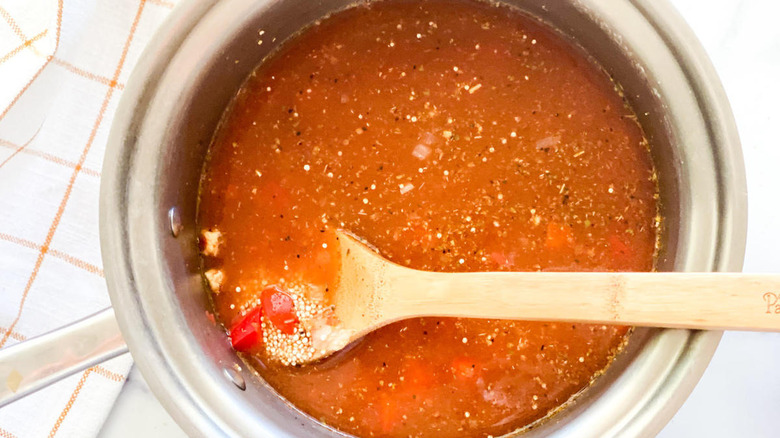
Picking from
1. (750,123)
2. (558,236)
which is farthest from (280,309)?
(750,123)

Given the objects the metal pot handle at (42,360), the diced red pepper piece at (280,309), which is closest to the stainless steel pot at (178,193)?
the metal pot handle at (42,360)

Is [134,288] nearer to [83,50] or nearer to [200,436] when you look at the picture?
[200,436]

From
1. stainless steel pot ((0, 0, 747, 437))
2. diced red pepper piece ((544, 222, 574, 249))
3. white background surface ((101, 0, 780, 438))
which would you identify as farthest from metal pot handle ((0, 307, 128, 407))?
white background surface ((101, 0, 780, 438))

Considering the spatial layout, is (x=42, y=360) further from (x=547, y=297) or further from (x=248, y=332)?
(x=547, y=297)

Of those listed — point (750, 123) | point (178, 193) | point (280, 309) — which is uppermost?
point (750, 123)

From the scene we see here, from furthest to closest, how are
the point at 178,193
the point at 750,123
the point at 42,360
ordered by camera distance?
1. the point at 750,123
2. the point at 178,193
3. the point at 42,360

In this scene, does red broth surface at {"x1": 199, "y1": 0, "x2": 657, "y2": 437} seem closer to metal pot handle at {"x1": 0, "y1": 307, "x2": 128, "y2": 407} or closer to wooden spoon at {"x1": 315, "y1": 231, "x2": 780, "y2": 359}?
wooden spoon at {"x1": 315, "y1": 231, "x2": 780, "y2": 359}

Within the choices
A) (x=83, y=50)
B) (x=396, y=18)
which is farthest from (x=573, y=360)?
(x=83, y=50)

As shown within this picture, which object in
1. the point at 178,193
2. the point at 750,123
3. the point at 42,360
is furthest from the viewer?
the point at 750,123
